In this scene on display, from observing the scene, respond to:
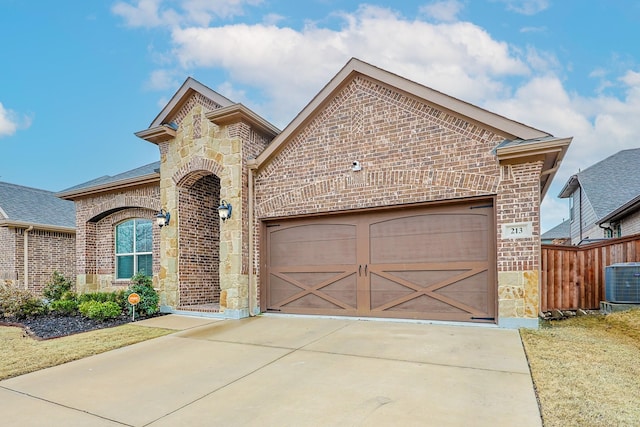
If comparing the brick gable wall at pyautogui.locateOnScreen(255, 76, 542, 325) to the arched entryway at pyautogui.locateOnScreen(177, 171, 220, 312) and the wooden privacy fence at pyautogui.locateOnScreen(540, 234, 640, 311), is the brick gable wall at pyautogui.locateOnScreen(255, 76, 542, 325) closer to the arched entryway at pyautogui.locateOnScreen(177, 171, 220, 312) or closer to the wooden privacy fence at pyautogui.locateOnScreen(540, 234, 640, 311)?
the wooden privacy fence at pyautogui.locateOnScreen(540, 234, 640, 311)

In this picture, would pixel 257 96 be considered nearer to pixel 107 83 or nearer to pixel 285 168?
pixel 107 83

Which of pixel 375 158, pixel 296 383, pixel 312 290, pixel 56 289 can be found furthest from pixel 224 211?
pixel 56 289

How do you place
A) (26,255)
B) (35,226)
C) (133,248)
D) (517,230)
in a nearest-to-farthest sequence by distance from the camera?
(517,230), (133,248), (26,255), (35,226)

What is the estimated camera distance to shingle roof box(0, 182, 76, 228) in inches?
607

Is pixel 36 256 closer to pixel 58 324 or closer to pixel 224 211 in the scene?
pixel 58 324

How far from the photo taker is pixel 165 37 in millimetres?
12039

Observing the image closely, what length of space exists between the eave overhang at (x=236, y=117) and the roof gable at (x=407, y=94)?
2.82ft

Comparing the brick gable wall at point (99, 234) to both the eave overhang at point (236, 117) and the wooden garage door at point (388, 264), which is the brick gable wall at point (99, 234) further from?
the wooden garage door at point (388, 264)

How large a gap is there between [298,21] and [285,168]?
5921 millimetres

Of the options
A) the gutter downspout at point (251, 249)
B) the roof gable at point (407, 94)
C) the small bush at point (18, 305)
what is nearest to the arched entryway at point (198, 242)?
the gutter downspout at point (251, 249)

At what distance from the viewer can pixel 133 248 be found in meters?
11.5

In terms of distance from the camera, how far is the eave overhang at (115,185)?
34.3 ft

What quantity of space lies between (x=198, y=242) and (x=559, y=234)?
26657 millimetres

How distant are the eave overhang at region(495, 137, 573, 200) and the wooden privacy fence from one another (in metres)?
2.51
